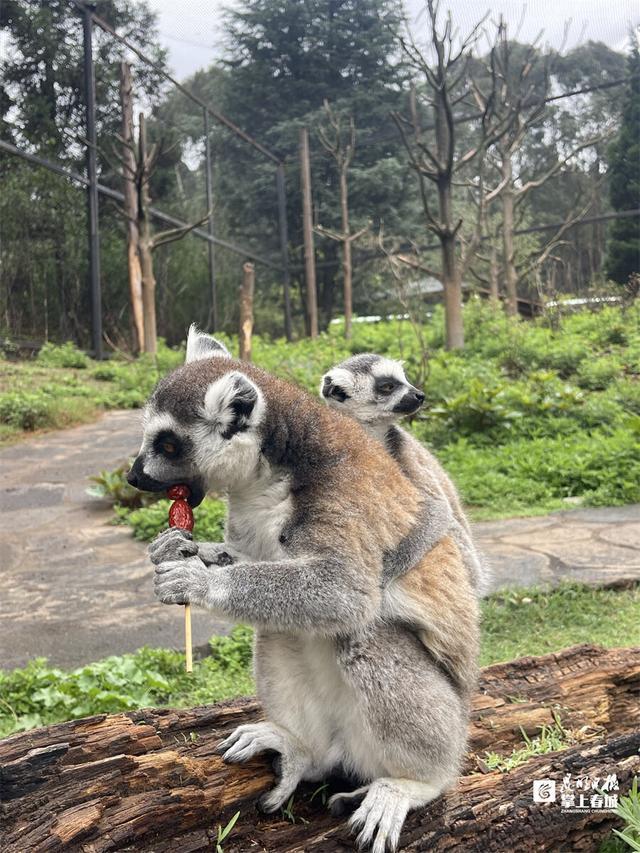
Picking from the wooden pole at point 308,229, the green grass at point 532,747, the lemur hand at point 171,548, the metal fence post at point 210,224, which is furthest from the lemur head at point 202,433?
the wooden pole at point 308,229

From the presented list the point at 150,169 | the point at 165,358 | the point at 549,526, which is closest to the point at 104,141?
the point at 150,169

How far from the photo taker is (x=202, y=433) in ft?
9.50

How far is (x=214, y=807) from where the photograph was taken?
2850 mm

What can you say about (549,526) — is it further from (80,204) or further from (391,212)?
(391,212)

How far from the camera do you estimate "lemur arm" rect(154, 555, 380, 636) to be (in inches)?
104

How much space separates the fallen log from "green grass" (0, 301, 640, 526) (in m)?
3.36

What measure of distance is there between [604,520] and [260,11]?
27.2 m

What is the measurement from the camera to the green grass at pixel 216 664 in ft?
14.3

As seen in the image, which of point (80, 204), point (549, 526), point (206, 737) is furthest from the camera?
point (80, 204)

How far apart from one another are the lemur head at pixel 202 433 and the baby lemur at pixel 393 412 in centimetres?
143

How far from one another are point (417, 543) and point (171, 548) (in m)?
0.93

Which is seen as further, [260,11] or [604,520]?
[260,11]

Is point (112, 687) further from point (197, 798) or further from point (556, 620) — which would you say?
point (556, 620)

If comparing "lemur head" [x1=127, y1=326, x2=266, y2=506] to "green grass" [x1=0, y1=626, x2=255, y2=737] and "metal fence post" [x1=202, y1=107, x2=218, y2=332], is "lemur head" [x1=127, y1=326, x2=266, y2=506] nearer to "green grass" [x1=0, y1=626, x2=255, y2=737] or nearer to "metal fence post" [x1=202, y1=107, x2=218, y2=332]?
"green grass" [x1=0, y1=626, x2=255, y2=737]
